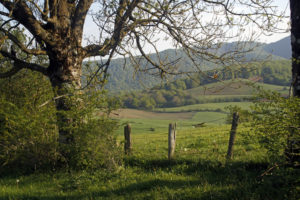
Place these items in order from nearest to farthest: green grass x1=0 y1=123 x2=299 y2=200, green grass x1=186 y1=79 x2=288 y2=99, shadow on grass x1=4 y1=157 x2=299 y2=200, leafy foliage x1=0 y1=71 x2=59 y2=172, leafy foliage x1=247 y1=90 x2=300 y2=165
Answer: leafy foliage x1=247 y1=90 x2=300 y2=165
shadow on grass x1=4 y1=157 x2=299 y2=200
green grass x1=0 y1=123 x2=299 y2=200
green grass x1=186 y1=79 x2=288 y2=99
leafy foliage x1=0 y1=71 x2=59 y2=172

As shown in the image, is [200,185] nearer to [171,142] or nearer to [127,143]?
[171,142]

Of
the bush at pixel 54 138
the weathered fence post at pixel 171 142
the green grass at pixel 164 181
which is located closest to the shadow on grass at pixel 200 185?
the green grass at pixel 164 181

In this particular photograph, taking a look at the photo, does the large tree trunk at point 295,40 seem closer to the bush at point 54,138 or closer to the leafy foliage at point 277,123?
the leafy foliage at point 277,123

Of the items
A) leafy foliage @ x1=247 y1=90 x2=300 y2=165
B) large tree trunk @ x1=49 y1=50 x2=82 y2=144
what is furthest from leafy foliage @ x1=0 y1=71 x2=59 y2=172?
leafy foliage @ x1=247 y1=90 x2=300 y2=165

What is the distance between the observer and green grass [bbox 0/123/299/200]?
485cm

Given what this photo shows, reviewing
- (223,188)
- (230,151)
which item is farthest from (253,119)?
(230,151)

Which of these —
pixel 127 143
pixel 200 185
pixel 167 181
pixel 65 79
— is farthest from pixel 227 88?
pixel 200 185

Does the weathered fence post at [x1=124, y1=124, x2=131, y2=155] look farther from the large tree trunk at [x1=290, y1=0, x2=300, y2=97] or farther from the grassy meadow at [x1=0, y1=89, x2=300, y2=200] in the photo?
the large tree trunk at [x1=290, y1=0, x2=300, y2=97]

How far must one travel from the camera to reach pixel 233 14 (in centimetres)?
770

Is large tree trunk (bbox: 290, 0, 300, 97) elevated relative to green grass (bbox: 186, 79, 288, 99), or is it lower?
elevated

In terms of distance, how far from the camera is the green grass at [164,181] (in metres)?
4.85

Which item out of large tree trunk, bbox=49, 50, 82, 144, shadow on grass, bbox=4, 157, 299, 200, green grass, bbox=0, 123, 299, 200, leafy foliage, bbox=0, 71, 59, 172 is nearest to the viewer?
shadow on grass, bbox=4, 157, 299, 200

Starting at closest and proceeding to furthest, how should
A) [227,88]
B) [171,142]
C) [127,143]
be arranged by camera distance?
1. [171,142]
2. [127,143]
3. [227,88]

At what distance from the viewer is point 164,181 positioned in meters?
5.95
